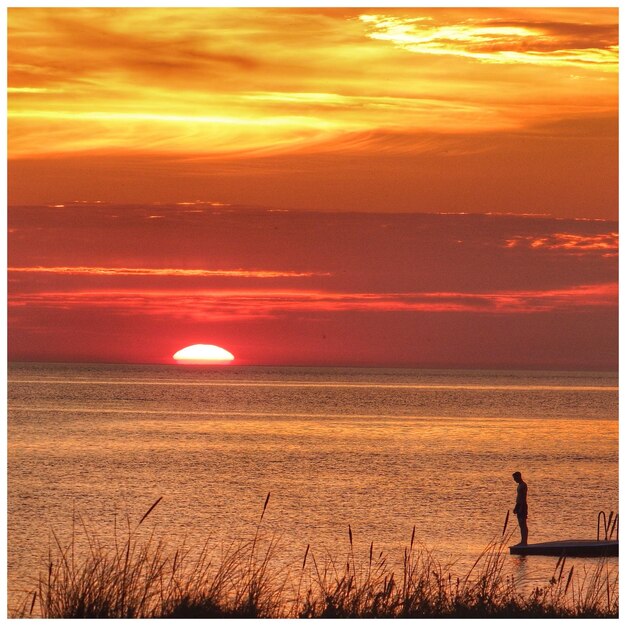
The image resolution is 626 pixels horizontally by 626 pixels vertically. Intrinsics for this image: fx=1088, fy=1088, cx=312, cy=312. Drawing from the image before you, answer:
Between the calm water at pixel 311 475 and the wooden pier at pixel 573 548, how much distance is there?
0.36 metres

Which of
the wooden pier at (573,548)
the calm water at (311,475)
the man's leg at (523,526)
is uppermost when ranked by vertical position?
the man's leg at (523,526)

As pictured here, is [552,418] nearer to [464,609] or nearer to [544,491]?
[544,491]

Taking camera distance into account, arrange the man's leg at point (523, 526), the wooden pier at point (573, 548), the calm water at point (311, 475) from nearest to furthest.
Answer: the man's leg at point (523, 526)
the wooden pier at point (573, 548)
the calm water at point (311, 475)

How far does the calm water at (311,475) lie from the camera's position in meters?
40.7

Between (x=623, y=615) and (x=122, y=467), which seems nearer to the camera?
(x=623, y=615)

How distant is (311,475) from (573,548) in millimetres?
32121

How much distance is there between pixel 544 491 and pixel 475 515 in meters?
11.8

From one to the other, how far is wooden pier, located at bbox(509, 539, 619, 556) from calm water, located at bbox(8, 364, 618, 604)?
36cm

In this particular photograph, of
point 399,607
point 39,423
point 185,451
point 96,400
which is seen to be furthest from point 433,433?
point 399,607

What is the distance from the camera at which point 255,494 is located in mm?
52625

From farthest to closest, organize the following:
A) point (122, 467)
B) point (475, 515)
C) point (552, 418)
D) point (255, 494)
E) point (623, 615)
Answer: point (552, 418)
point (122, 467)
point (255, 494)
point (475, 515)
point (623, 615)

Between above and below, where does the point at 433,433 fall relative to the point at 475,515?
below

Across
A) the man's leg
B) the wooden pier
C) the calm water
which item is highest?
the man's leg

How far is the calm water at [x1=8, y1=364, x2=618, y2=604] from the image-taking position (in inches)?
1603
